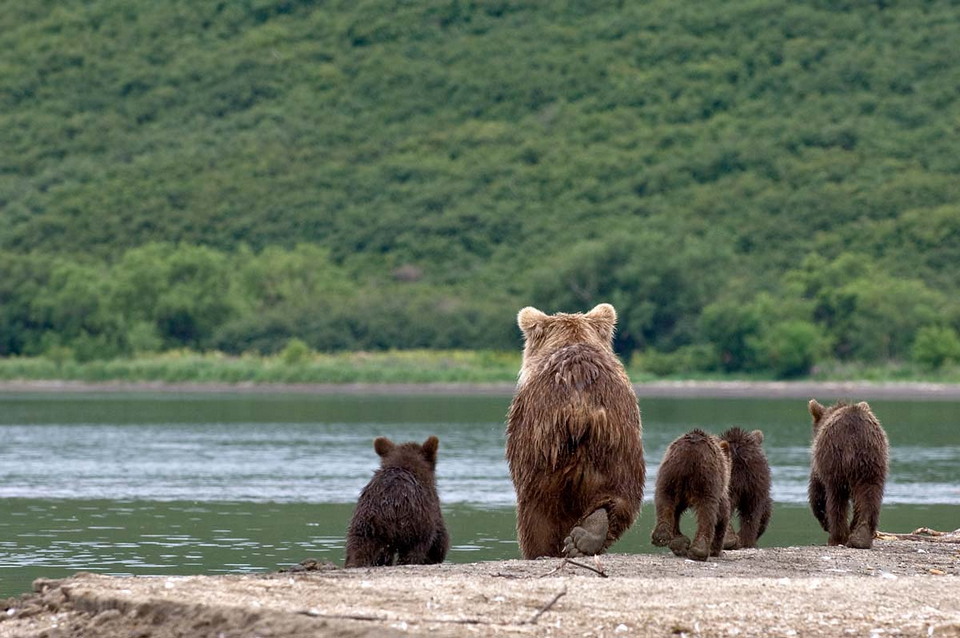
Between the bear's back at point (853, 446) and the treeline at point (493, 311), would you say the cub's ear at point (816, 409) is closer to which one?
the bear's back at point (853, 446)

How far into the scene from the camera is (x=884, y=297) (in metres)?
80.8

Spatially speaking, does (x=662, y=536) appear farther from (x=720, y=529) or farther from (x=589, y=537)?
(x=589, y=537)

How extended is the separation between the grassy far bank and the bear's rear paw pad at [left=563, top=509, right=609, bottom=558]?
6443 centimetres

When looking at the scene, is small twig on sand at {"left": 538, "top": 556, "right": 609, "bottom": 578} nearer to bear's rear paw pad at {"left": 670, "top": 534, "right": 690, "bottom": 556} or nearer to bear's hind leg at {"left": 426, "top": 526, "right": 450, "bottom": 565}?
bear's rear paw pad at {"left": 670, "top": 534, "right": 690, "bottom": 556}

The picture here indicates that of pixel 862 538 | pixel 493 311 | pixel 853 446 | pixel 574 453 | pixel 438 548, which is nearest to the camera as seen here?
pixel 574 453

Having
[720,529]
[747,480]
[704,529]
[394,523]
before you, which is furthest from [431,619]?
[747,480]

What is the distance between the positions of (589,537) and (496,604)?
166 cm

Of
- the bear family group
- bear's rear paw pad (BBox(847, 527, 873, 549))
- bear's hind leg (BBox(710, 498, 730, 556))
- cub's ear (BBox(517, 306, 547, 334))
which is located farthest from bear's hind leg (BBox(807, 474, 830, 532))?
cub's ear (BBox(517, 306, 547, 334))

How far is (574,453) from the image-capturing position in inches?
444

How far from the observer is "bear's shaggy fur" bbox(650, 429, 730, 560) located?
12.0 metres

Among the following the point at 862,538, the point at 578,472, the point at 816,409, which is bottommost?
the point at 862,538

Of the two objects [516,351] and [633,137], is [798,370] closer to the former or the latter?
[516,351]

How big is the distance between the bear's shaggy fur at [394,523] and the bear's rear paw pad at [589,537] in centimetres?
122

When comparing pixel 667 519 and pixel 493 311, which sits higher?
pixel 493 311
